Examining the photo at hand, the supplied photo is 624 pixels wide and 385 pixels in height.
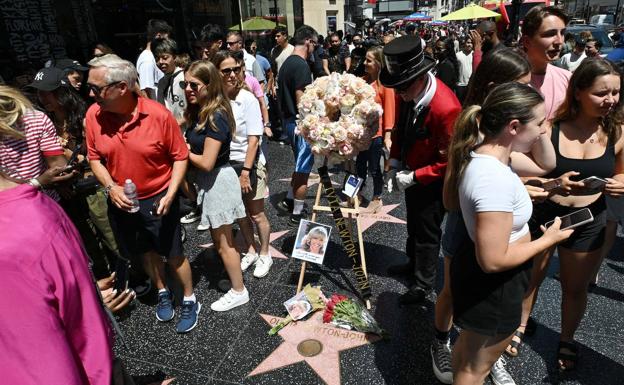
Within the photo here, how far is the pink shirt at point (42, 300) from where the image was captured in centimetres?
98

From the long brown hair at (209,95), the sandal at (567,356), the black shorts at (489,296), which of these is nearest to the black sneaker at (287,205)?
the long brown hair at (209,95)

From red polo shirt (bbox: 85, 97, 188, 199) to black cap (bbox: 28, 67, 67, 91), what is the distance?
3.59 ft

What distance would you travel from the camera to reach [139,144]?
9.00 feet

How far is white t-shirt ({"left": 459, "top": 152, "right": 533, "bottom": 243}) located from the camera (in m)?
1.58

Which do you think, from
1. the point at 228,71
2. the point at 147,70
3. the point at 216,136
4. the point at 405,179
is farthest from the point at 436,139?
the point at 147,70

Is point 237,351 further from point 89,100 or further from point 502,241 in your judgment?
point 89,100

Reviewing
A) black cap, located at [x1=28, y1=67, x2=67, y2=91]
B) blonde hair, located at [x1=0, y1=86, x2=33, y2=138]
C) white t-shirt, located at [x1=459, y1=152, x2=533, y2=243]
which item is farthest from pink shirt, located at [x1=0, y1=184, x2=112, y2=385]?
black cap, located at [x1=28, y1=67, x2=67, y2=91]

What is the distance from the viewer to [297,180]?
16.1 ft

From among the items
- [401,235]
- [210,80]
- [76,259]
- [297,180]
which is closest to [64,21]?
[297,180]

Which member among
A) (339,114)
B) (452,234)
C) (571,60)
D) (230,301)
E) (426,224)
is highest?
(339,114)

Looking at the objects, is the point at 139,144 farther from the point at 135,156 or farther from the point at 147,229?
the point at 147,229

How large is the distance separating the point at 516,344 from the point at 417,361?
2.22 feet

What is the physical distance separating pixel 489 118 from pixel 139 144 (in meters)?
2.17

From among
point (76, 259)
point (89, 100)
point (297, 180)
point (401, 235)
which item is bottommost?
point (401, 235)
